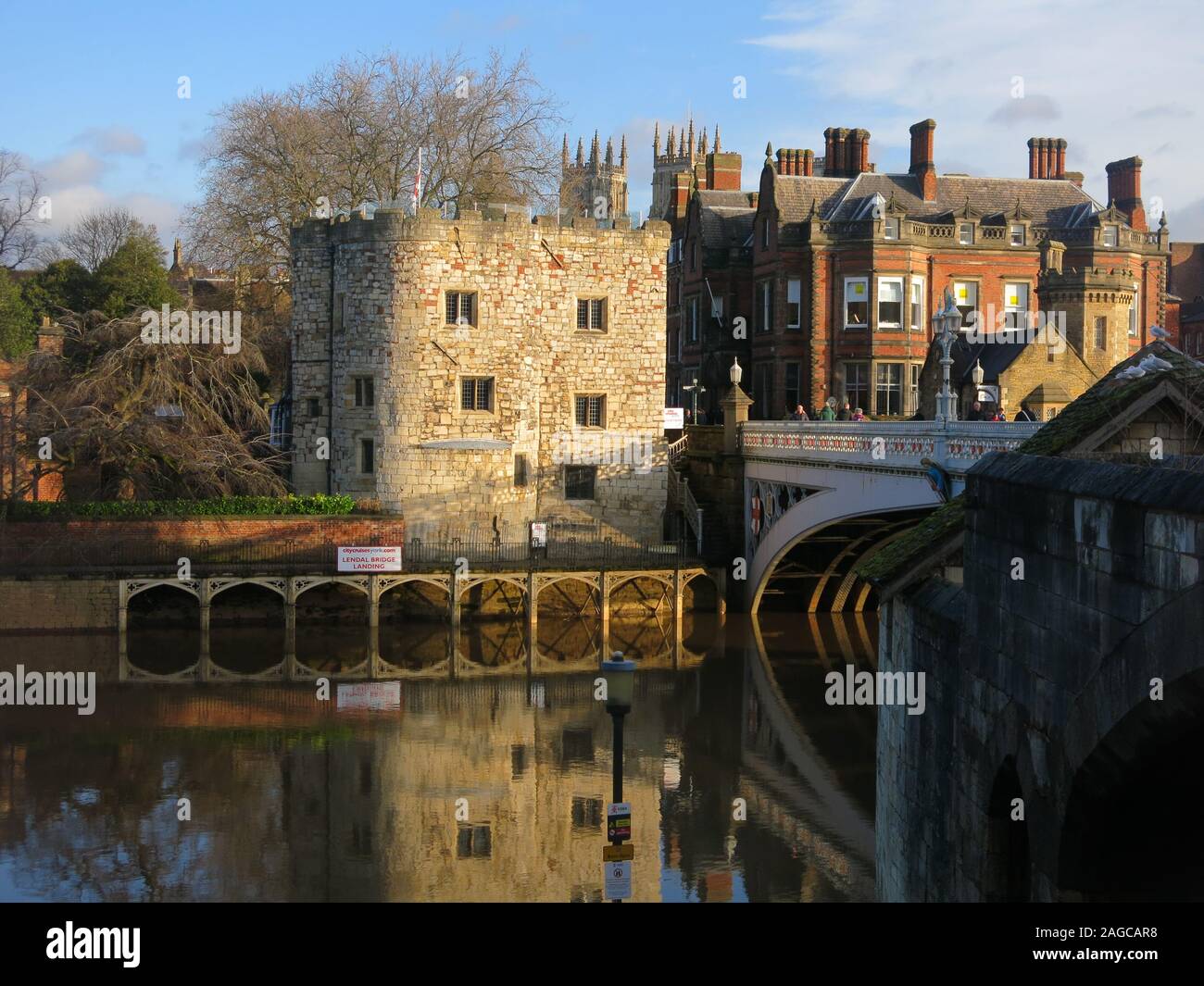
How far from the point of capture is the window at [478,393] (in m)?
40.7

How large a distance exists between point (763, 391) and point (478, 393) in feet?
43.1

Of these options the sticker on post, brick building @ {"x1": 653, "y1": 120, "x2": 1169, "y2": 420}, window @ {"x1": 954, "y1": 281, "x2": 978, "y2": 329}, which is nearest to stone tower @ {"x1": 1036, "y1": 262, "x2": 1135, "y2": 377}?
brick building @ {"x1": 653, "y1": 120, "x2": 1169, "y2": 420}

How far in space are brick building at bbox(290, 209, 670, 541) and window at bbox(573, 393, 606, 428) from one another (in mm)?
49

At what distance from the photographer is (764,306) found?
1976 inches

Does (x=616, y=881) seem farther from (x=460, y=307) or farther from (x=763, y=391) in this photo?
(x=763, y=391)

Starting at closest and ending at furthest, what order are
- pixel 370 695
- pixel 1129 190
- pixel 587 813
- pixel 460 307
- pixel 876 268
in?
pixel 587 813, pixel 370 695, pixel 460 307, pixel 876 268, pixel 1129 190

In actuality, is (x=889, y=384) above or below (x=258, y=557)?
above

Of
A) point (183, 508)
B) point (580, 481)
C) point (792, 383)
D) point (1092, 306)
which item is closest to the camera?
point (183, 508)

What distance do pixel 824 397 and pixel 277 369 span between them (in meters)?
20.0

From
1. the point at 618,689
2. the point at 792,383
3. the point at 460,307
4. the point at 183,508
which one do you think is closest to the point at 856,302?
the point at 792,383

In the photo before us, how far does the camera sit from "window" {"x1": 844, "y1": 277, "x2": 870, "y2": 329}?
1864 inches

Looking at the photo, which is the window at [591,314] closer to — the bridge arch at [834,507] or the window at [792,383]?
the bridge arch at [834,507]

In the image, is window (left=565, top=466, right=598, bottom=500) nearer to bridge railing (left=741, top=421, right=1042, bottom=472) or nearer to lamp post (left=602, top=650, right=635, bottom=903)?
bridge railing (left=741, top=421, right=1042, bottom=472)

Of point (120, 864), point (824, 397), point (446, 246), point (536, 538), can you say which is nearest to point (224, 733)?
point (120, 864)
